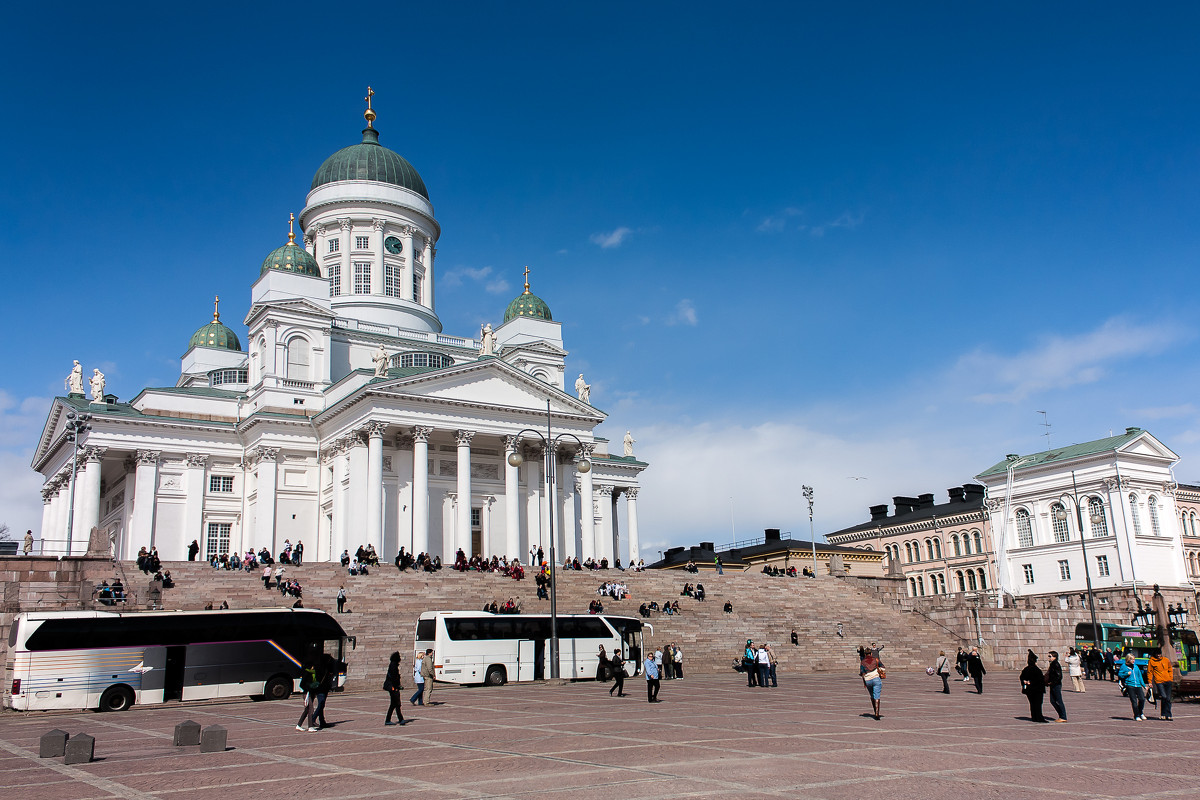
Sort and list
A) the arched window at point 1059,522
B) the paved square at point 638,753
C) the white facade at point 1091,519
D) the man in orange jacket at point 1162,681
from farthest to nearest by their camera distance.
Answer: the arched window at point 1059,522 → the white facade at point 1091,519 → the man in orange jacket at point 1162,681 → the paved square at point 638,753

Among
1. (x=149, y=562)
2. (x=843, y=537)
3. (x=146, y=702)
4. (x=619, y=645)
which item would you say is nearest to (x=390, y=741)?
(x=146, y=702)

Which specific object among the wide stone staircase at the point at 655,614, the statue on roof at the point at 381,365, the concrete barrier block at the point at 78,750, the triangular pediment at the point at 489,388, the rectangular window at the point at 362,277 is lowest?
the concrete barrier block at the point at 78,750

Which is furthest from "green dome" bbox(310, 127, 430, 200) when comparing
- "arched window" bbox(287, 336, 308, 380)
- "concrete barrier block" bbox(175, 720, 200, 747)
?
"concrete barrier block" bbox(175, 720, 200, 747)

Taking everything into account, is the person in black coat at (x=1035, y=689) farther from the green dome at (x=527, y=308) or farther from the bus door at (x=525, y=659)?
the green dome at (x=527, y=308)

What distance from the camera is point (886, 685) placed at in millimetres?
32219

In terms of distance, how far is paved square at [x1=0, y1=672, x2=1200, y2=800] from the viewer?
39.4ft

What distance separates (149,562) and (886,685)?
29986 millimetres

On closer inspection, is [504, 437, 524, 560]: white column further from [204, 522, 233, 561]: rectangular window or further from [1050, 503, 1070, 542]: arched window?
[1050, 503, 1070, 542]: arched window

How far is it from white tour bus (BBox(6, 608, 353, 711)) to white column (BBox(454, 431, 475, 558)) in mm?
25337

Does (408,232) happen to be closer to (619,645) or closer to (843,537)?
(619,645)

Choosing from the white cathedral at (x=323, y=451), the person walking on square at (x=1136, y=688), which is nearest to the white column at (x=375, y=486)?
the white cathedral at (x=323, y=451)

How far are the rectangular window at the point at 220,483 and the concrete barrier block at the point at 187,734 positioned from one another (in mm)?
45985

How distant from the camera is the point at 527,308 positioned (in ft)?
243

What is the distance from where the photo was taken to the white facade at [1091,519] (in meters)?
76.6
